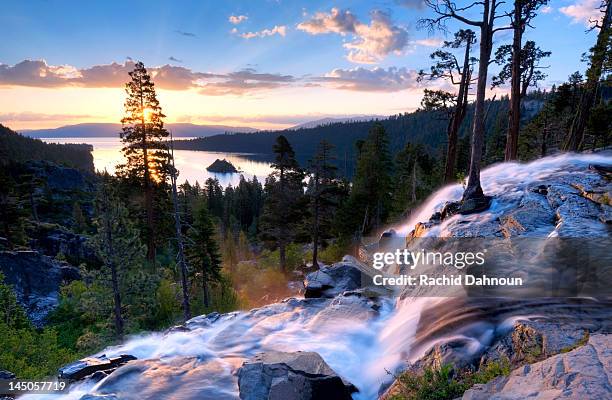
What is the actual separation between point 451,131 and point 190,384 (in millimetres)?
17998

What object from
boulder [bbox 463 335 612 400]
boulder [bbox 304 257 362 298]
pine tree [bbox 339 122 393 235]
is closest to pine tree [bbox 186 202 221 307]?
pine tree [bbox 339 122 393 235]

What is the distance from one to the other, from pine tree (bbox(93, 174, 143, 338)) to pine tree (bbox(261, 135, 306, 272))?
14906 millimetres

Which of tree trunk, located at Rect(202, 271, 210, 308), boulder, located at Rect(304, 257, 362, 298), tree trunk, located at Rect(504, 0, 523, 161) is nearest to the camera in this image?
boulder, located at Rect(304, 257, 362, 298)

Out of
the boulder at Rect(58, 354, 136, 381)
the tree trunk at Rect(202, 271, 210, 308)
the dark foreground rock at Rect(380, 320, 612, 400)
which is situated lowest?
the tree trunk at Rect(202, 271, 210, 308)

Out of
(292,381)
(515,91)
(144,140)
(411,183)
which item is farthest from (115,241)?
(411,183)

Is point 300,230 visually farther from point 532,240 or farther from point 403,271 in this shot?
point 532,240

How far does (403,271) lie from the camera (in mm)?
13367

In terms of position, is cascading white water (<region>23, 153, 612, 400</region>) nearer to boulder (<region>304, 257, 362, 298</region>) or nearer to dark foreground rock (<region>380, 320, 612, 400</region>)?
dark foreground rock (<region>380, 320, 612, 400</region>)

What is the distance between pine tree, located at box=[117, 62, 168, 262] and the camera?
25.3 meters

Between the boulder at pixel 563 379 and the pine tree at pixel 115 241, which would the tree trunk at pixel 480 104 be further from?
the pine tree at pixel 115 241

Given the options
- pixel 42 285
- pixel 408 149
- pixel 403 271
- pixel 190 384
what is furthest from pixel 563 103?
pixel 42 285

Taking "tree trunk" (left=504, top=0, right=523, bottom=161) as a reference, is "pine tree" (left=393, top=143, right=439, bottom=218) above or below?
below

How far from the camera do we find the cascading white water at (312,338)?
8.55 metres

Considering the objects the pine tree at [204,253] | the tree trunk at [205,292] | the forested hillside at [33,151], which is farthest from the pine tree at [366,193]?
the forested hillside at [33,151]
